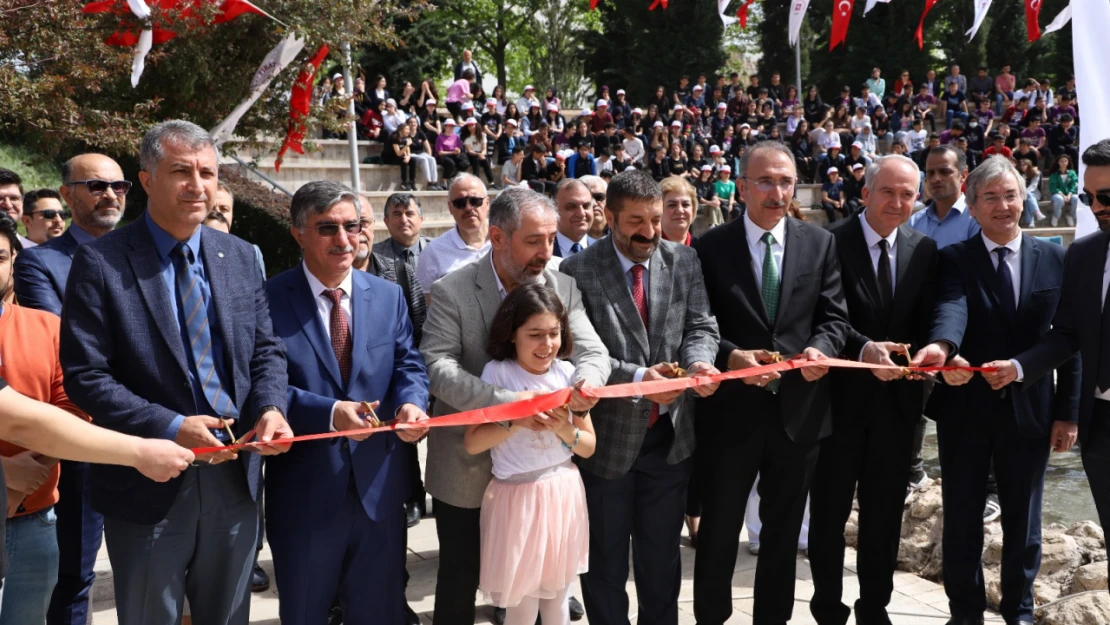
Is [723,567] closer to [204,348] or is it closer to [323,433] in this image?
[323,433]

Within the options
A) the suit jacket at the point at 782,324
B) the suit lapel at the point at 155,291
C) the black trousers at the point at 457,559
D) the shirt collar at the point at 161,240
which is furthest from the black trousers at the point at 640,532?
the shirt collar at the point at 161,240

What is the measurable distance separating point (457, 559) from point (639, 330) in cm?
122

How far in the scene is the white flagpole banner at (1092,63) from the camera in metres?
5.89

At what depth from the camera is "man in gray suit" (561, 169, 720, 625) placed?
3.94 meters

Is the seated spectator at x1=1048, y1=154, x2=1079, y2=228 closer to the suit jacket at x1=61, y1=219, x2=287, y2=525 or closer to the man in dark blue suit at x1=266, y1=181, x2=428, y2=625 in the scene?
the man in dark blue suit at x1=266, y1=181, x2=428, y2=625

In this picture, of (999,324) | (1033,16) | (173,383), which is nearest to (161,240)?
(173,383)

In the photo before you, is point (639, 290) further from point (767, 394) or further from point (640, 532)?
point (640, 532)

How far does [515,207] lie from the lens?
147 inches

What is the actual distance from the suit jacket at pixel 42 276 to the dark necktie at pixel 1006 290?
403 centimetres

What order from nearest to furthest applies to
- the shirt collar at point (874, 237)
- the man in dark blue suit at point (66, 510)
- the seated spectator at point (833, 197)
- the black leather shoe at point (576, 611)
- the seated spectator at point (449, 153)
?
the man in dark blue suit at point (66, 510) < the shirt collar at point (874, 237) < the black leather shoe at point (576, 611) < the seated spectator at point (449, 153) < the seated spectator at point (833, 197)

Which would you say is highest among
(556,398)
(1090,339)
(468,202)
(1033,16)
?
(1033,16)

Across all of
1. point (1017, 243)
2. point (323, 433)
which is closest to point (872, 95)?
point (1017, 243)

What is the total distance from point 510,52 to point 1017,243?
40764mm

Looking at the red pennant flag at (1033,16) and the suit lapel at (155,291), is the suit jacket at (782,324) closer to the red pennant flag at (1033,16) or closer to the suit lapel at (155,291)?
the suit lapel at (155,291)
